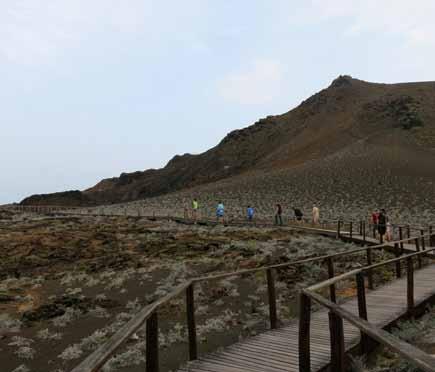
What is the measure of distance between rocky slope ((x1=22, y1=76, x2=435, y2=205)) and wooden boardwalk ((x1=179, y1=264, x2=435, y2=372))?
199ft

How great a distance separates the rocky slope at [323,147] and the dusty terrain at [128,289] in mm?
46888

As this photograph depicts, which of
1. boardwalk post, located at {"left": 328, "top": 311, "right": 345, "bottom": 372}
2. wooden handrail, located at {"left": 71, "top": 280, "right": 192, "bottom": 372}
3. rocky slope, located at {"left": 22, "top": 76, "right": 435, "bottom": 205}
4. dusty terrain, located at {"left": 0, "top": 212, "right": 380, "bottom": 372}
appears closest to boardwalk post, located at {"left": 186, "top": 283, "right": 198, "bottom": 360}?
wooden handrail, located at {"left": 71, "top": 280, "right": 192, "bottom": 372}

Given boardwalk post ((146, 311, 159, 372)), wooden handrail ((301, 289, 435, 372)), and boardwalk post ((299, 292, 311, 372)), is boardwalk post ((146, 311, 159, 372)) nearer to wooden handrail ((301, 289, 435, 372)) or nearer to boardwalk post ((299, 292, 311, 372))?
boardwalk post ((299, 292, 311, 372))

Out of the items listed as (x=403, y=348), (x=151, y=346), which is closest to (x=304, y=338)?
(x=151, y=346)

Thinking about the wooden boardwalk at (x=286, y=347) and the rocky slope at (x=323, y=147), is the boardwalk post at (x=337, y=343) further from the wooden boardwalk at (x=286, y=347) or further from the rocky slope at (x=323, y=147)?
the rocky slope at (x=323, y=147)

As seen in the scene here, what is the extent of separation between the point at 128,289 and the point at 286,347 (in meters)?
9.54

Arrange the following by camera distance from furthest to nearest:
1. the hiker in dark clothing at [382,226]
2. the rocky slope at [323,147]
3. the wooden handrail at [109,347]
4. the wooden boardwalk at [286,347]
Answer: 1. the rocky slope at [323,147]
2. the hiker in dark clothing at [382,226]
3. the wooden boardwalk at [286,347]
4. the wooden handrail at [109,347]

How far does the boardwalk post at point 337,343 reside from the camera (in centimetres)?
569

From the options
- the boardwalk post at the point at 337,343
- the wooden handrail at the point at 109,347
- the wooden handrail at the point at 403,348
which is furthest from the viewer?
the boardwalk post at the point at 337,343

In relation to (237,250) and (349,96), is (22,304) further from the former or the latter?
(349,96)

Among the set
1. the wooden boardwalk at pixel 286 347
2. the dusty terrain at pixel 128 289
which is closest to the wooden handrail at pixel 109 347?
the wooden boardwalk at pixel 286 347

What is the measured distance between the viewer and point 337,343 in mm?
5750

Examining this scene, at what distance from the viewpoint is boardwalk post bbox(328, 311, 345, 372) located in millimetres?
5688

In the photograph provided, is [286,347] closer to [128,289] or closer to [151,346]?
[151,346]
